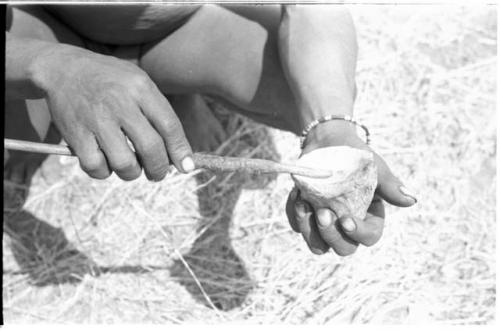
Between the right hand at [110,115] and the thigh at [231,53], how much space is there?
352mm

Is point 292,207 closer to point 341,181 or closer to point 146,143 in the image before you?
point 341,181

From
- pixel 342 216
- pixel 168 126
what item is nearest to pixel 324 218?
pixel 342 216

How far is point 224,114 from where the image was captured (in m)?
1.53

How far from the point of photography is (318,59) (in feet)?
3.36

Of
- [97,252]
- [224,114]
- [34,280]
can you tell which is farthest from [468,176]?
[34,280]

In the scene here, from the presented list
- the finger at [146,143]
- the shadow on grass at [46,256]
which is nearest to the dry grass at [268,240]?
the shadow on grass at [46,256]

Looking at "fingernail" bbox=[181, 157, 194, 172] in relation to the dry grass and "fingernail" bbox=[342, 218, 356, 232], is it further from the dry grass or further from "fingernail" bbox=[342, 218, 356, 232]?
the dry grass

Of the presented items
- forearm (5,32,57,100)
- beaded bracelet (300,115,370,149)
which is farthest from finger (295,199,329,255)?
forearm (5,32,57,100)

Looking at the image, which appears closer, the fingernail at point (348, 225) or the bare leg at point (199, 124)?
the fingernail at point (348, 225)

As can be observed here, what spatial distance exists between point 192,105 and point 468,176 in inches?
21.1

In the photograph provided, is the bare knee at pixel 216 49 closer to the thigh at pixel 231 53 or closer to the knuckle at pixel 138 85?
the thigh at pixel 231 53

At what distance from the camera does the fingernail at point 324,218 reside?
0.90 metres

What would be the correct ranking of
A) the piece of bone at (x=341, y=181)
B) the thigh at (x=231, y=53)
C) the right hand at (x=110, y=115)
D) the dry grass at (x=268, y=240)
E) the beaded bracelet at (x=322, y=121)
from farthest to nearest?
the dry grass at (x=268, y=240) → the thigh at (x=231, y=53) → the beaded bracelet at (x=322, y=121) → the piece of bone at (x=341, y=181) → the right hand at (x=110, y=115)

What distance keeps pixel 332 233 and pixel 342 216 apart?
0.08 feet
